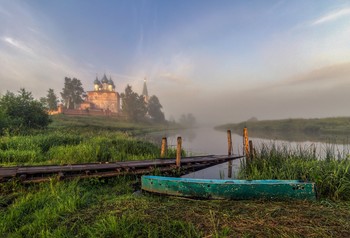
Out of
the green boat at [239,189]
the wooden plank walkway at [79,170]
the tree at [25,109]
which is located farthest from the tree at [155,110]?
the green boat at [239,189]

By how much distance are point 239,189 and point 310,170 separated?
3.07 m

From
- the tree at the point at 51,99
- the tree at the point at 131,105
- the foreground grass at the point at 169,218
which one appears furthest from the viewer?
the tree at the point at 131,105

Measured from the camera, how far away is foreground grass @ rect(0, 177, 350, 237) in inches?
131

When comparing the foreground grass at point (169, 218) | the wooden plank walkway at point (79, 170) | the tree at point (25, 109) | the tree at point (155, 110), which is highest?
the tree at point (155, 110)

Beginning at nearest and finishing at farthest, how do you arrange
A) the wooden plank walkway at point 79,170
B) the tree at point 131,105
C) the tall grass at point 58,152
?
the wooden plank walkway at point 79,170, the tall grass at point 58,152, the tree at point 131,105

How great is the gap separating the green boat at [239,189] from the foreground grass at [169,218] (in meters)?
0.25

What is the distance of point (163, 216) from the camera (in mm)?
3922

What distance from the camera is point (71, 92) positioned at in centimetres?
7250

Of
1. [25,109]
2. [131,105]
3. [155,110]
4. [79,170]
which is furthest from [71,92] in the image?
[79,170]

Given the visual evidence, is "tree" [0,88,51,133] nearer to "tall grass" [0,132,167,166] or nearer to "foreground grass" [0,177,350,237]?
"tall grass" [0,132,167,166]

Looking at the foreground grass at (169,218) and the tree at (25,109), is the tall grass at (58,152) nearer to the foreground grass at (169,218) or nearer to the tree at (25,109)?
the foreground grass at (169,218)

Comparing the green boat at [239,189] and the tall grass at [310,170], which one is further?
the tall grass at [310,170]

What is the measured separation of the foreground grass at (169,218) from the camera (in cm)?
332

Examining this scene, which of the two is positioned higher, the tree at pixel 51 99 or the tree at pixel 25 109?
the tree at pixel 51 99
